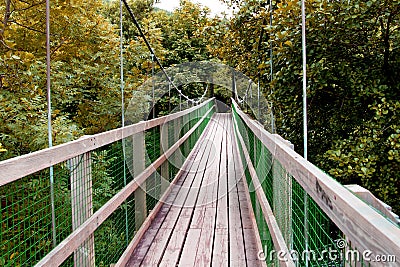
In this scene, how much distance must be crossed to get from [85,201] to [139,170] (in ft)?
3.48

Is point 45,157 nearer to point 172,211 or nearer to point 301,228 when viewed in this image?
point 301,228

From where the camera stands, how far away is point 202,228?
2.93 metres

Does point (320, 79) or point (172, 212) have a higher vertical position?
point (320, 79)

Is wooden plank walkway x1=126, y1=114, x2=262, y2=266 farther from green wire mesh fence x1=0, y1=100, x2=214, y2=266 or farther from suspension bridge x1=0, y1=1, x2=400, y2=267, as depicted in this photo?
green wire mesh fence x1=0, y1=100, x2=214, y2=266

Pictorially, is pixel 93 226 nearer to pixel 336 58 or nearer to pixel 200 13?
pixel 336 58

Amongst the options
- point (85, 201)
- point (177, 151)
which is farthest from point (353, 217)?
point (177, 151)

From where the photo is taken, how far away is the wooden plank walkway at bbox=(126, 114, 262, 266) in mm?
2367

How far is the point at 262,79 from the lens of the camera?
4.12 m

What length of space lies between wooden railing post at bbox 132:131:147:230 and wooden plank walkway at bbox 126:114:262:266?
127 millimetres

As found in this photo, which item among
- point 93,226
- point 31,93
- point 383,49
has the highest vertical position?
point 383,49

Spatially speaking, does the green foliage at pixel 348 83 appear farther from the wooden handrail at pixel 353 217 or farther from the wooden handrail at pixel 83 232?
the wooden handrail at pixel 353 217

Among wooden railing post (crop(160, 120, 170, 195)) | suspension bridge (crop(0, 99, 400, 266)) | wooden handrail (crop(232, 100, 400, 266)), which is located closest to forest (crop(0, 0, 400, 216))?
suspension bridge (crop(0, 99, 400, 266))

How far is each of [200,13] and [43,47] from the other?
2545mm

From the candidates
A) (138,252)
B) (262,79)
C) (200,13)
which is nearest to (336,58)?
(262,79)
